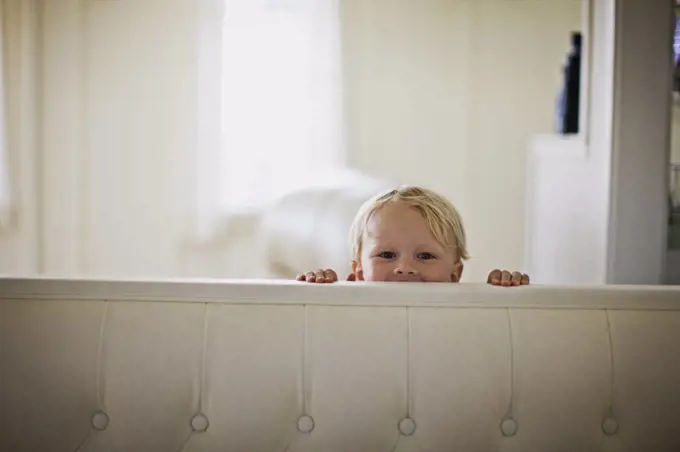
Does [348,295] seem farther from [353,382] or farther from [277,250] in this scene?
[277,250]

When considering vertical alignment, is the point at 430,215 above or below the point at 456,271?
above

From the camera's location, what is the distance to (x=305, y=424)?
116 centimetres

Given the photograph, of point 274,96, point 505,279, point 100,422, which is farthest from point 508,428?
point 274,96

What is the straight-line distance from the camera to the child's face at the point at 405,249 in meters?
1.52

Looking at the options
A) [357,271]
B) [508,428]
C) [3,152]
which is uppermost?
[3,152]

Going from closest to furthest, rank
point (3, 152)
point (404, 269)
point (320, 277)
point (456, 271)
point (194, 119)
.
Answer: point (320, 277), point (404, 269), point (456, 271), point (3, 152), point (194, 119)

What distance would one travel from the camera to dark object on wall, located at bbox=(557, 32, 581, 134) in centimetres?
216

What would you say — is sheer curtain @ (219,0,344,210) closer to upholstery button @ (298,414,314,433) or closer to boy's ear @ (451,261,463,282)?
boy's ear @ (451,261,463,282)

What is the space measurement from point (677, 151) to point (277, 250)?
62.3 inches

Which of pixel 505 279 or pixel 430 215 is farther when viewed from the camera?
pixel 430 215

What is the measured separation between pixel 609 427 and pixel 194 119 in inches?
98.4

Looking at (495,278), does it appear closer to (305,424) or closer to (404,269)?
(404,269)

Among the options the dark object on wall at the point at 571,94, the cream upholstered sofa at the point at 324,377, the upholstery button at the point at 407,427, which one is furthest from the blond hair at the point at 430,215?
the dark object on wall at the point at 571,94

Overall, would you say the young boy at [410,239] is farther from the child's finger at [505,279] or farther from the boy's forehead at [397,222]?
the child's finger at [505,279]
